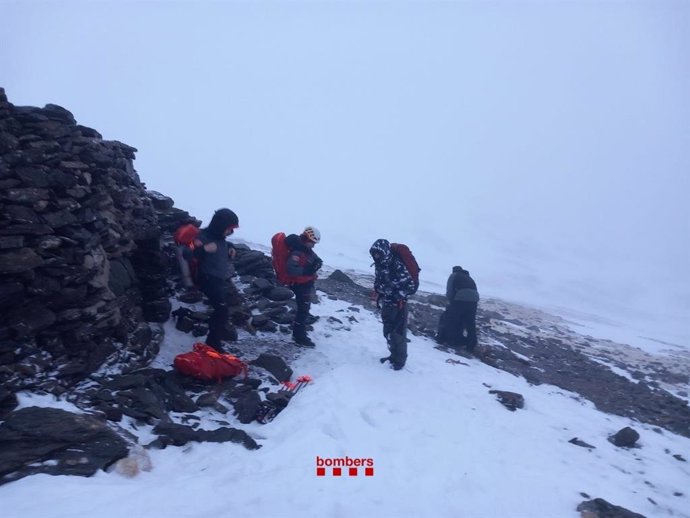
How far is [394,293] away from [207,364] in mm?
3868

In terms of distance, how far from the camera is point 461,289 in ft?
41.6

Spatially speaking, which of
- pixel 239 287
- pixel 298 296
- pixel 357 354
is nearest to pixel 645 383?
pixel 357 354

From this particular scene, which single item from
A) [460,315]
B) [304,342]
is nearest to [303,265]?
[304,342]

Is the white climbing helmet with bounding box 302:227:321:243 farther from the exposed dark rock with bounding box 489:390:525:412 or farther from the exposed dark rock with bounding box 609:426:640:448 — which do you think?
the exposed dark rock with bounding box 609:426:640:448

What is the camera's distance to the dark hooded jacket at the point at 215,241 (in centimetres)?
826

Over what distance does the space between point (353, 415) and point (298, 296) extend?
10.7 ft

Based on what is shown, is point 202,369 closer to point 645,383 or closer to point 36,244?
point 36,244

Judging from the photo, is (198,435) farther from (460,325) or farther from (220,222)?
(460,325)

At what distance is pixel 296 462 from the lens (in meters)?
5.64

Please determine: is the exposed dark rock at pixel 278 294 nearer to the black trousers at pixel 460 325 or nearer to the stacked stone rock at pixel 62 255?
the stacked stone rock at pixel 62 255

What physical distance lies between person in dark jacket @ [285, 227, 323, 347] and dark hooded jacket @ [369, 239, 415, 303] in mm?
1267

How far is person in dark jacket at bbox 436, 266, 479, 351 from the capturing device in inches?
499

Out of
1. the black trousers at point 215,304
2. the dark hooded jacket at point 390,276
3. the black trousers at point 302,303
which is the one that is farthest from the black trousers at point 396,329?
the black trousers at point 215,304

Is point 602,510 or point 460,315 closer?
point 602,510
